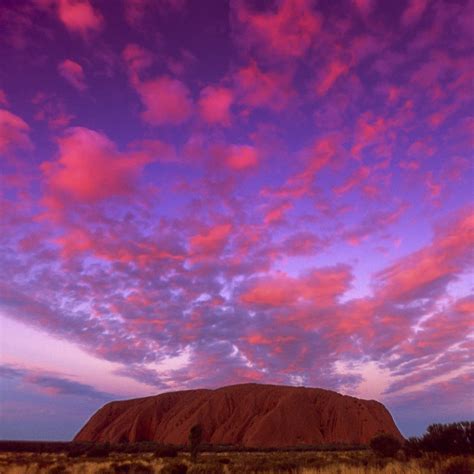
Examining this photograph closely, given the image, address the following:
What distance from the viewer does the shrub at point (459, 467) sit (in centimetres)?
1464

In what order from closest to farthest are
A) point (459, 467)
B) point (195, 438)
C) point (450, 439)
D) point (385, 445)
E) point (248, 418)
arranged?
1. point (459, 467)
2. point (450, 439)
3. point (385, 445)
4. point (195, 438)
5. point (248, 418)

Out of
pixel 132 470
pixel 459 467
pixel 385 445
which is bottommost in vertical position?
pixel 459 467

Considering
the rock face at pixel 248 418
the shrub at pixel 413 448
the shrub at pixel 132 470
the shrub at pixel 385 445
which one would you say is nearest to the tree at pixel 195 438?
the shrub at pixel 132 470

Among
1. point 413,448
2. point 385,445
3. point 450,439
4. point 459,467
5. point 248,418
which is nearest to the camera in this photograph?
point 459,467

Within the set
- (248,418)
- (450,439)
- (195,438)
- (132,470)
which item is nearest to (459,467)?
(450,439)

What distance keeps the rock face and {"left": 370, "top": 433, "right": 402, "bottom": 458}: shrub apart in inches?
2457

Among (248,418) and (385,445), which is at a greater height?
(248,418)

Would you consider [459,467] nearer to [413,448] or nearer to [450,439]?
[450,439]

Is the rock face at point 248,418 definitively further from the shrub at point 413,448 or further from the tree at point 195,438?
the shrub at point 413,448

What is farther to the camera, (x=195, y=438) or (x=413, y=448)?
(x=195, y=438)

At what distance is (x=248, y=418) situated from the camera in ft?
370

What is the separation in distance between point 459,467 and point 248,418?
345 ft

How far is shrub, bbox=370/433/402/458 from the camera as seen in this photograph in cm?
3510

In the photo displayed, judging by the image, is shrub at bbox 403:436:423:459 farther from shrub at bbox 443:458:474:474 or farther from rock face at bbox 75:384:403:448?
rock face at bbox 75:384:403:448
